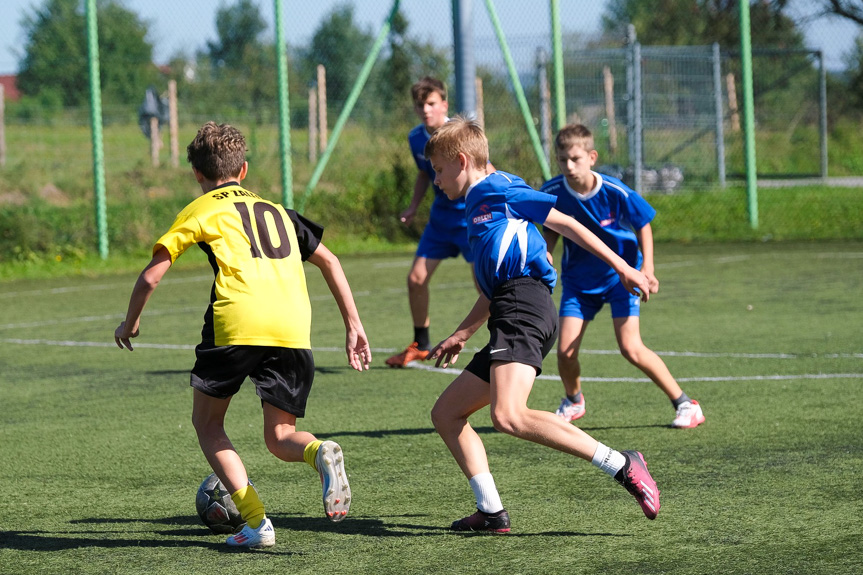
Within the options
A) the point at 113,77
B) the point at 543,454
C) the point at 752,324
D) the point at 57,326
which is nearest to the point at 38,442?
the point at 543,454

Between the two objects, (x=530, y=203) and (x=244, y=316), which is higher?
(x=530, y=203)

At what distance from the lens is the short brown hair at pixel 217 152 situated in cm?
436

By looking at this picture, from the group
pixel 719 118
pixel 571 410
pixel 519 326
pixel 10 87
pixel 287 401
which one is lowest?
pixel 571 410

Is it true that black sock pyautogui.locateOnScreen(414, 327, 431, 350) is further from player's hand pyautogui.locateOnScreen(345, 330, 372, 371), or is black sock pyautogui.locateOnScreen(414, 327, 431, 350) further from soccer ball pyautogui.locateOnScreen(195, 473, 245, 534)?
soccer ball pyautogui.locateOnScreen(195, 473, 245, 534)

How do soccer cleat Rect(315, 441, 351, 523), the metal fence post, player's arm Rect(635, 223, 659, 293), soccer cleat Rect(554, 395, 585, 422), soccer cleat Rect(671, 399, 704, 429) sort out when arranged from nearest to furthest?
soccer cleat Rect(315, 441, 351, 523), player's arm Rect(635, 223, 659, 293), soccer cleat Rect(671, 399, 704, 429), soccer cleat Rect(554, 395, 585, 422), the metal fence post

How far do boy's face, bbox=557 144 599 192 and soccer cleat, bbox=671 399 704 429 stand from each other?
124cm

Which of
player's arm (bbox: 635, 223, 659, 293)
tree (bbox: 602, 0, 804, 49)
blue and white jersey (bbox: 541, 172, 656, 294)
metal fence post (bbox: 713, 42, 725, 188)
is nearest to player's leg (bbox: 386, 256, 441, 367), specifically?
blue and white jersey (bbox: 541, 172, 656, 294)

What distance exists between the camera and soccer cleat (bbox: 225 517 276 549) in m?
4.16

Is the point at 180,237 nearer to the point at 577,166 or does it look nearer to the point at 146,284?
the point at 146,284

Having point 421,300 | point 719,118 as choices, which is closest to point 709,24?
point 719,118

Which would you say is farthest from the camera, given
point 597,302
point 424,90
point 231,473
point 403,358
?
point 424,90

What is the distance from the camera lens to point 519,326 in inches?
170

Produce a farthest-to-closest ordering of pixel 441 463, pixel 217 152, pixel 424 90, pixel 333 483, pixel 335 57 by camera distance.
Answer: pixel 335 57 < pixel 424 90 < pixel 441 463 < pixel 217 152 < pixel 333 483

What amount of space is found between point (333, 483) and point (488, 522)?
0.62 metres
